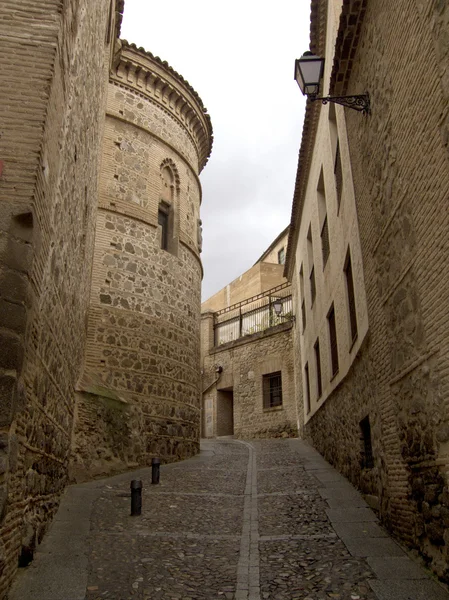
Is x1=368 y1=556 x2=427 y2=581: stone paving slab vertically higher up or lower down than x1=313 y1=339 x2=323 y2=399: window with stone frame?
lower down

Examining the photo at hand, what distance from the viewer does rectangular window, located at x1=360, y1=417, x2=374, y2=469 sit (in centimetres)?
649

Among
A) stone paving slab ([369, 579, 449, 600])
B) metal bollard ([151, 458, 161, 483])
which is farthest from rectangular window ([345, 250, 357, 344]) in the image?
stone paving slab ([369, 579, 449, 600])

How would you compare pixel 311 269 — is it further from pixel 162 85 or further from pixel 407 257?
pixel 407 257

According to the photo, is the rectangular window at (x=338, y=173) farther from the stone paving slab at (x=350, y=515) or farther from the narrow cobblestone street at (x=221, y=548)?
the stone paving slab at (x=350, y=515)

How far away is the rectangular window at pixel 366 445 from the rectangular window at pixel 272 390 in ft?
40.6

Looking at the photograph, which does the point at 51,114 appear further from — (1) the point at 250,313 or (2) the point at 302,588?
(1) the point at 250,313

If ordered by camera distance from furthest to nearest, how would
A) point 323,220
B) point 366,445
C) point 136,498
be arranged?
point 323,220, point 366,445, point 136,498

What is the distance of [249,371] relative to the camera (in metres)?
20.3

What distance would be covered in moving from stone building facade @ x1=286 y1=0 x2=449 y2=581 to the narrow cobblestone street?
1.31 ft

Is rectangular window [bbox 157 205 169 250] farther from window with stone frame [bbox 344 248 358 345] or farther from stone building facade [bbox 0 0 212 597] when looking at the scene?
window with stone frame [bbox 344 248 358 345]

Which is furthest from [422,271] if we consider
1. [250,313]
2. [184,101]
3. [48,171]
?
[250,313]

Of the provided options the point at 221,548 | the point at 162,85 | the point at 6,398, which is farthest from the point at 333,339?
the point at 162,85

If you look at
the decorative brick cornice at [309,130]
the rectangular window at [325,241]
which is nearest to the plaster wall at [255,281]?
the decorative brick cornice at [309,130]

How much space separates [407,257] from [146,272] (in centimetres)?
706
